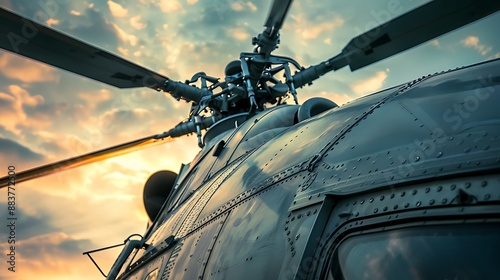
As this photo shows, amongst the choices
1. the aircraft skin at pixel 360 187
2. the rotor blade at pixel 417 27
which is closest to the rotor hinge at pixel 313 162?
the aircraft skin at pixel 360 187

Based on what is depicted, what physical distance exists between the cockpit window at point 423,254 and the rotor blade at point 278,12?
360 cm

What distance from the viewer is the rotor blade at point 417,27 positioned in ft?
18.8

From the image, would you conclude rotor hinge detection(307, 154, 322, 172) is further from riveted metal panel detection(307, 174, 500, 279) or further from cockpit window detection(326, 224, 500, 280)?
cockpit window detection(326, 224, 500, 280)

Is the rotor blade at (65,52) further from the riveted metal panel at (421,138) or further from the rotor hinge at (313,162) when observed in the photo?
the riveted metal panel at (421,138)

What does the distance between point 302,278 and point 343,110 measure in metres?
1.94

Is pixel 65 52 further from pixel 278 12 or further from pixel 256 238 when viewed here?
pixel 256 238

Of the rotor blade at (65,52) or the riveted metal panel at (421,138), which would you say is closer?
the riveted metal panel at (421,138)

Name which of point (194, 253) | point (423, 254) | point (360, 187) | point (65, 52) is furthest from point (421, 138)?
point (65, 52)

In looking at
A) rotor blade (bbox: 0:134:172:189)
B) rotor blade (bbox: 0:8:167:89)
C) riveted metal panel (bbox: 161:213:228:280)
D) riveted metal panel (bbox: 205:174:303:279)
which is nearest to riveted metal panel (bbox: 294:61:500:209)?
riveted metal panel (bbox: 205:174:303:279)

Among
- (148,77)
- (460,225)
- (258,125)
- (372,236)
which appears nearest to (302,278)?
(372,236)

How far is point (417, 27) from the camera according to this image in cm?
632

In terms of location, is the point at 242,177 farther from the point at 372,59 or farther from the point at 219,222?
the point at 372,59

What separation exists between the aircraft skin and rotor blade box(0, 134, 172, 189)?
16.0 ft

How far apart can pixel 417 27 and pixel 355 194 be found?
4020 millimetres
